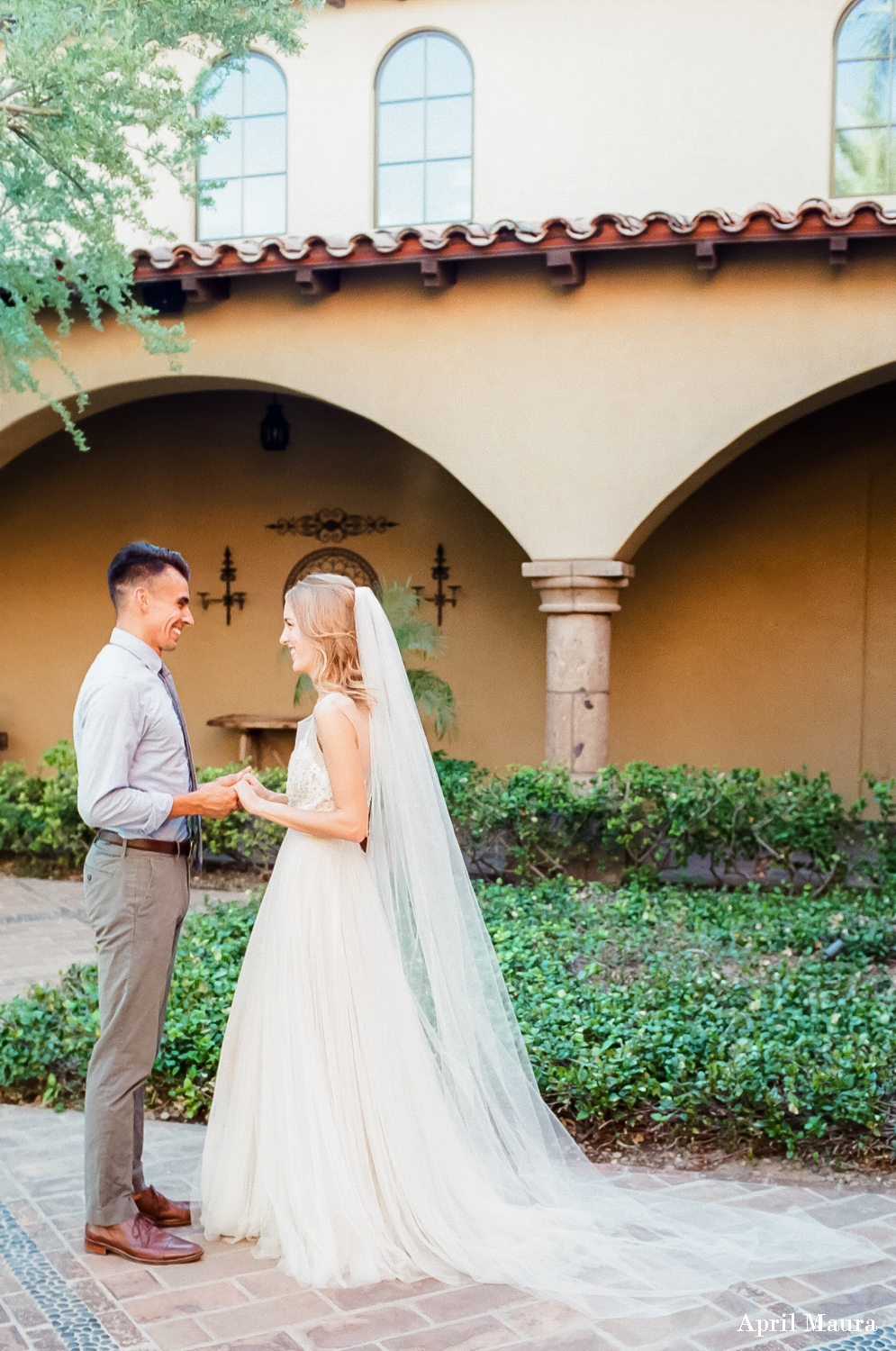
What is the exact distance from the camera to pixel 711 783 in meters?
8.08

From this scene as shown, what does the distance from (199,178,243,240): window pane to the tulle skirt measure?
8.92m

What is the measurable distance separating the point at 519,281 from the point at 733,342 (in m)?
1.50

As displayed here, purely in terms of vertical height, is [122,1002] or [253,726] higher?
[253,726]

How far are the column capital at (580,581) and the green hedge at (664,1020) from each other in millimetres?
2401

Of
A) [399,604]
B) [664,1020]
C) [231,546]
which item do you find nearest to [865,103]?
[399,604]

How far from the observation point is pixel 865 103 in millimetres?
9875

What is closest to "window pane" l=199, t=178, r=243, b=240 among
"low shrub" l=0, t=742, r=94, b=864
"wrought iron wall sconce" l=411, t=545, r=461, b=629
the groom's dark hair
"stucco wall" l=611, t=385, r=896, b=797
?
"wrought iron wall sconce" l=411, t=545, r=461, b=629

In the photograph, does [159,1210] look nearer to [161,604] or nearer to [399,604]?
[161,604]

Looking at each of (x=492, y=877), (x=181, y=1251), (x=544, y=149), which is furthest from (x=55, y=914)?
(x=544, y=149)

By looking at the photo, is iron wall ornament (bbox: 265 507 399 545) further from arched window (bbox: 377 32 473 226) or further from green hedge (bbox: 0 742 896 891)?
green hedge (bbox: 0 742 896 891)

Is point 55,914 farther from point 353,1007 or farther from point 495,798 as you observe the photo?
point 353,1007

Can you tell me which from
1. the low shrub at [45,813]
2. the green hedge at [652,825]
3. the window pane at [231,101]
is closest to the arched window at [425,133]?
the window pane at [231,101]

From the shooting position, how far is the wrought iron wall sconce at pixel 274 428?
11289 mm

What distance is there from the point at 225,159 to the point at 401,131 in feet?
5.38
